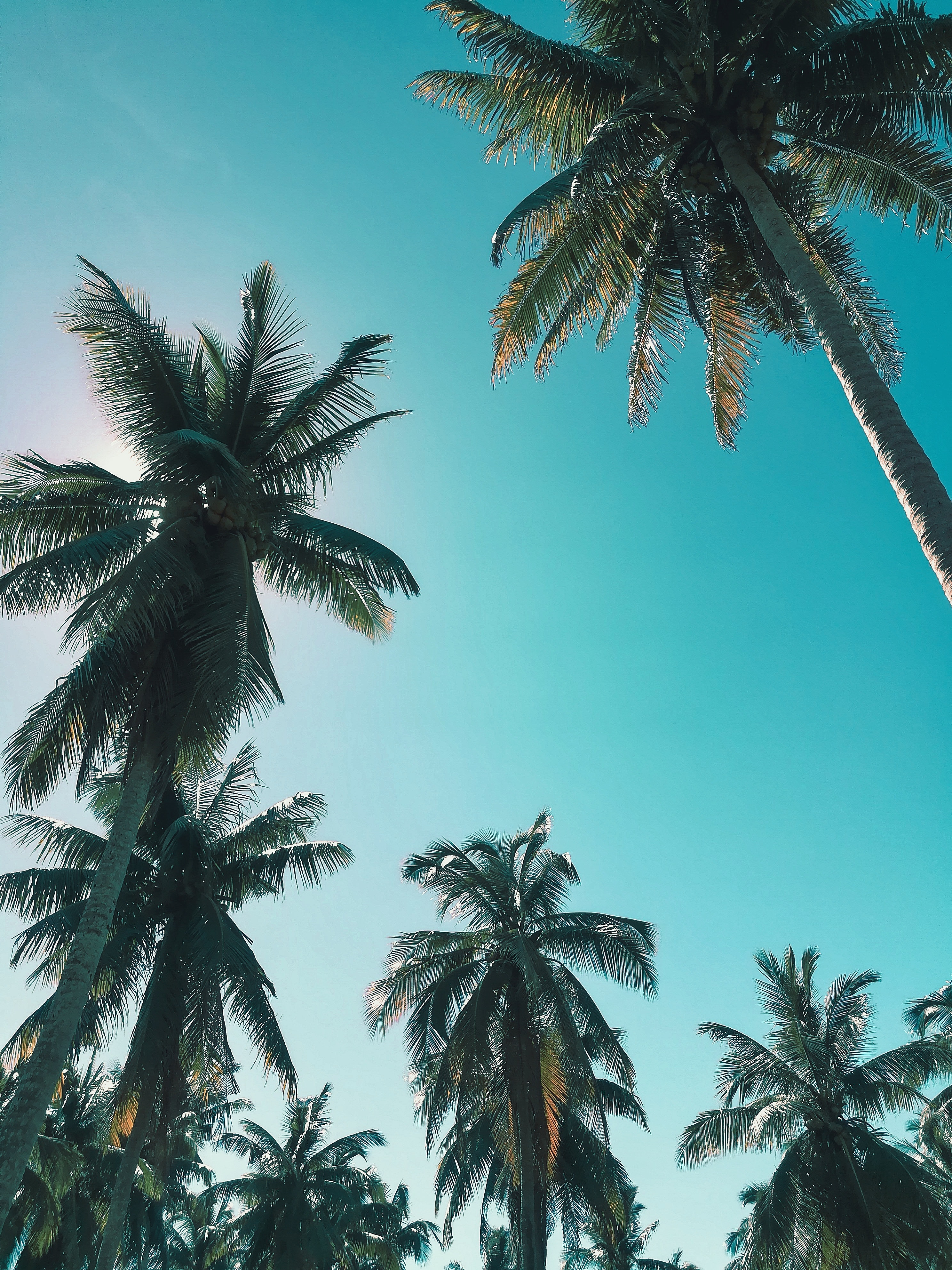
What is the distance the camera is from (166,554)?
10.4m

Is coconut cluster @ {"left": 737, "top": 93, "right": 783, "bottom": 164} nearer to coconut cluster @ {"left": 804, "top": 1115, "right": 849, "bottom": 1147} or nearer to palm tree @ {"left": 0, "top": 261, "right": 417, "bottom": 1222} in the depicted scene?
palm tree @ {"left": 0, "top": 261, "right": 417, "bottom": 1222}

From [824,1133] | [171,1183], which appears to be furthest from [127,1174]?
[171,1183]

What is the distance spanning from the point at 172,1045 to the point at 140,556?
10415mm

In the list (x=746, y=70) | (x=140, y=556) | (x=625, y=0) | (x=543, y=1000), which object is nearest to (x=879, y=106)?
(x=746, y=70)

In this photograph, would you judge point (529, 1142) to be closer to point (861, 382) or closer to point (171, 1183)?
point (861, 382)

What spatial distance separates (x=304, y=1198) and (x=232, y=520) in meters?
24.6

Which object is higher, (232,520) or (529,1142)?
(232,520)

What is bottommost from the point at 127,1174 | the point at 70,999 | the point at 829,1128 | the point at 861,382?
the point at 70,999

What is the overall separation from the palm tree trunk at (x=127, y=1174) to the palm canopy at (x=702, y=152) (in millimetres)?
13765

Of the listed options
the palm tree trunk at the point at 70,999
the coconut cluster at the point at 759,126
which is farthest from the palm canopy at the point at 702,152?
the palm tree trunk at the point at 70,999

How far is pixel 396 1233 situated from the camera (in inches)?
1569

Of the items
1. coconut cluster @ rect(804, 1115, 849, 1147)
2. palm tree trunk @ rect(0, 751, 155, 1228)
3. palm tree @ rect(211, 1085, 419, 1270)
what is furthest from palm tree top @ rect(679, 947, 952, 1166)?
palm tree trunk @ rect(0, 751, 155, 1228)

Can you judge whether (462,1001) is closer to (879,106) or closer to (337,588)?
(337,588)

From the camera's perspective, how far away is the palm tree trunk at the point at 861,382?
6.97 meters
